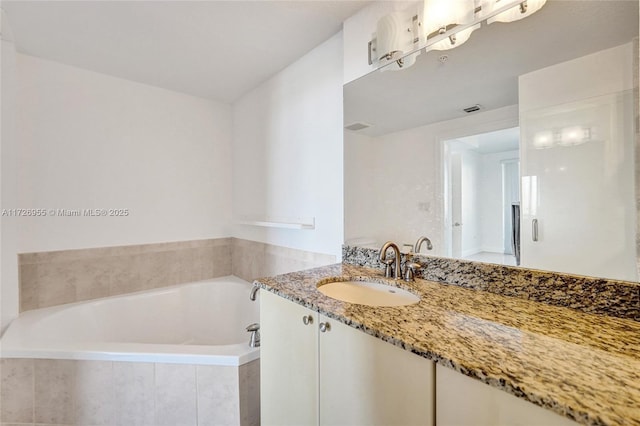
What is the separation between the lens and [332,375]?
861 millimetres

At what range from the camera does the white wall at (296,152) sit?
1678 millimetres

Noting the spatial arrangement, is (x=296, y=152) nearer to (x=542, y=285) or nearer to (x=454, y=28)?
(x=454, y=28)

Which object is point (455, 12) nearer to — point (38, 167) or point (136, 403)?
point (136, 403)

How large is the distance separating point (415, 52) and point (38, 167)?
253 cm

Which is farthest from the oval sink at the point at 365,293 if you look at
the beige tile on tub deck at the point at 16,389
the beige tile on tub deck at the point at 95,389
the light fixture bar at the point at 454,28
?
the beige tile on tub deck at the point at 16,389

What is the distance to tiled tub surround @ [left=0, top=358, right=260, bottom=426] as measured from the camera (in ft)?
4.30

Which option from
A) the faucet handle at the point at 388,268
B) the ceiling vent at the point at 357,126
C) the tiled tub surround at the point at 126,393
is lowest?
the tiled tub surround at the point at 126,393

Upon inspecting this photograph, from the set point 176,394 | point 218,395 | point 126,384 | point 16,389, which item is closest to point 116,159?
point 16,389

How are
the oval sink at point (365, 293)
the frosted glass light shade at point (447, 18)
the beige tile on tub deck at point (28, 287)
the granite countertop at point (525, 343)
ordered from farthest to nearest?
the beige tile on tub deck at point (28, 287), the oval sink at point (365, 293), the frosted glass light shade at point (447, 18), the granite countertop at point (525, 343)

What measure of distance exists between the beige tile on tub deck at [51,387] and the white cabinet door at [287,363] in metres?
1.03

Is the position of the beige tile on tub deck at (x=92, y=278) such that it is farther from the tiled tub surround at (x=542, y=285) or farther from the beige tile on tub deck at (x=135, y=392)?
the tiled tub surround at (x=542, y=285)

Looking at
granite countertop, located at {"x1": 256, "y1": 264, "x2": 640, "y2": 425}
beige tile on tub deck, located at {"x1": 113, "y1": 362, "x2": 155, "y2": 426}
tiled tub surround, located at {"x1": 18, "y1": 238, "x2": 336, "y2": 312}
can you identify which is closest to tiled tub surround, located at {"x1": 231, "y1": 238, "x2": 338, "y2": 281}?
tiled tub surround, located at {"x1": 18, "y1": 238, "x2": 336, "y2": 312}

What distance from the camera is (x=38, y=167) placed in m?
1.90

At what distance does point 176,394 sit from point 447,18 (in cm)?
209
